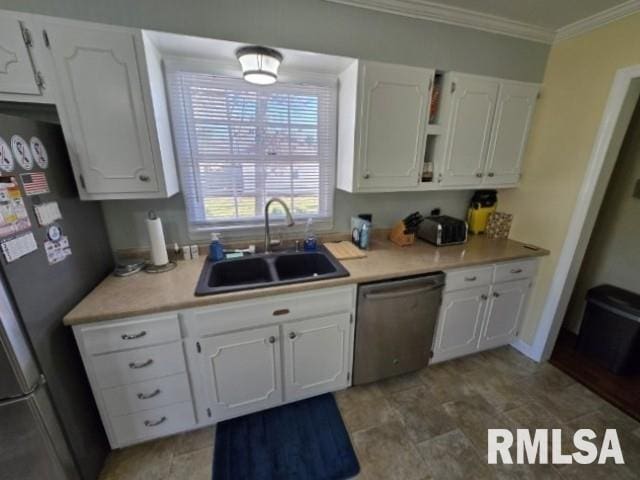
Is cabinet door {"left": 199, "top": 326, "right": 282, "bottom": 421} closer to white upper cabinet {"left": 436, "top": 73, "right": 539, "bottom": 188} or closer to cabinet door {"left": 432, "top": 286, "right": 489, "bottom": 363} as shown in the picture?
cabinet door {"left": 432, "top": 286, "right": 489, "bottom": 363}

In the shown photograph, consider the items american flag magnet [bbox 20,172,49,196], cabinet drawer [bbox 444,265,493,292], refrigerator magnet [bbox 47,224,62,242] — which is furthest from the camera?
cabinet drawer [bbox 444,265,493,292]

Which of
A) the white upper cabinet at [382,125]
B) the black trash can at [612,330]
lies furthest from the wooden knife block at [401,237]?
the black trash can at [612,330]

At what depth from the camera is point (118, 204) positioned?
1.55m

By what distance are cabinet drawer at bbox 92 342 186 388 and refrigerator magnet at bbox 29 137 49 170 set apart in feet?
2.87

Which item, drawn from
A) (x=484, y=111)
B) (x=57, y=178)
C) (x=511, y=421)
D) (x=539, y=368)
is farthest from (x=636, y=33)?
(x=57, y=178)

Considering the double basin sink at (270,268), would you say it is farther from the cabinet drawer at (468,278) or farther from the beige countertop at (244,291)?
the cabinet drawer at (468,278)

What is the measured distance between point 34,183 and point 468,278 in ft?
7.69

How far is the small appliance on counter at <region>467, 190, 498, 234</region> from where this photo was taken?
2.25 meters

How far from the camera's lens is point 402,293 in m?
1.55

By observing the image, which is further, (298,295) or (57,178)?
(298,295)

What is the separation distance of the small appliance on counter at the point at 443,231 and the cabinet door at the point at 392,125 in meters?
0.42

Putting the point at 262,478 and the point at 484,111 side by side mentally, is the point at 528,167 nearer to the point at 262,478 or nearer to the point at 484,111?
the point at 484,111

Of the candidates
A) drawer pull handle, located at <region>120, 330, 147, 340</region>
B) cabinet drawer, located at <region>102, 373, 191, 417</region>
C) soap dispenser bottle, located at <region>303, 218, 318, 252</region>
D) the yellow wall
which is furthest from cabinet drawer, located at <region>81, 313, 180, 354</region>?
the yellow wall

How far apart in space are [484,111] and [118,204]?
8.24ft
